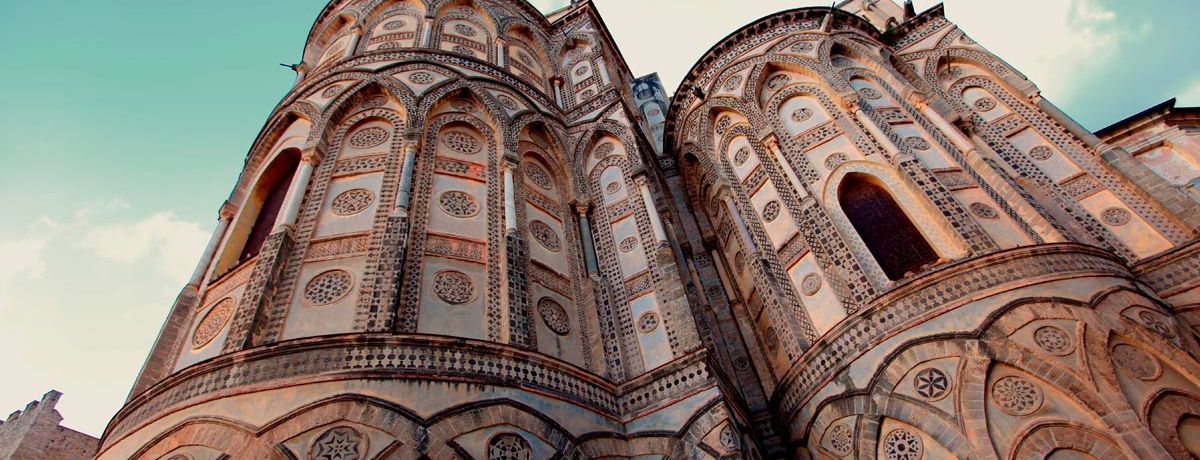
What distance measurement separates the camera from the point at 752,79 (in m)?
12.5

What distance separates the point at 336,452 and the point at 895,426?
17.7ft

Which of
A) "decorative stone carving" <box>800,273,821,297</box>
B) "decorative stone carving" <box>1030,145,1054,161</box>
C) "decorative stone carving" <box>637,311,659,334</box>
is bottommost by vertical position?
"decorative stone carving" <box>637,311,659,334</box>

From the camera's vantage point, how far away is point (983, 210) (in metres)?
8.59

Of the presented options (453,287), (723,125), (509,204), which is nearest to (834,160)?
(723,125)

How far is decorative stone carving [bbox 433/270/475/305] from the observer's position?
7707mm

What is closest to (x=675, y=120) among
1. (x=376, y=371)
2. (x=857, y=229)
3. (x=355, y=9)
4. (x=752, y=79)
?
(x=752, y=79)

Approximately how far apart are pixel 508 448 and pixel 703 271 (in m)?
6.32

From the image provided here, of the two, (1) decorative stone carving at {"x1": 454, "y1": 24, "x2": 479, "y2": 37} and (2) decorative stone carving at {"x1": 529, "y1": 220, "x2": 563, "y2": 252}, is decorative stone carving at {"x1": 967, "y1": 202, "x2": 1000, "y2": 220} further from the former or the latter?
(1) decorative stone carving at {"x1": 454, "y1": 24, "x2": 479, "y2": 37}

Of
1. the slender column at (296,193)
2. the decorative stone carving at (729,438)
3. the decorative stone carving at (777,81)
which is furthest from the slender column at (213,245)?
the decorative stone carving at (777,81)

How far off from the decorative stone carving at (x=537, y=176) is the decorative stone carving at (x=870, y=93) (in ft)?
17.9

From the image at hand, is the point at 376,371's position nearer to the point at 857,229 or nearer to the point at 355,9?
the point at 857,229

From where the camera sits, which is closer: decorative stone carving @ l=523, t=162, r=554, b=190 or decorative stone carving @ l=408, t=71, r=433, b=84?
decorative stone carving @ l=523, t=162, r=554, b=190

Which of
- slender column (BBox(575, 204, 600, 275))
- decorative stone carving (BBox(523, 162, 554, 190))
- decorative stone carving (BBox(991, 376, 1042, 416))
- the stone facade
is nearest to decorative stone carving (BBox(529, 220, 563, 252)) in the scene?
slender column (BBox(575, 204, 600, 275))

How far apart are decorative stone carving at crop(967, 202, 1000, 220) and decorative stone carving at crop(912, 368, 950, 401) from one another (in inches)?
105
